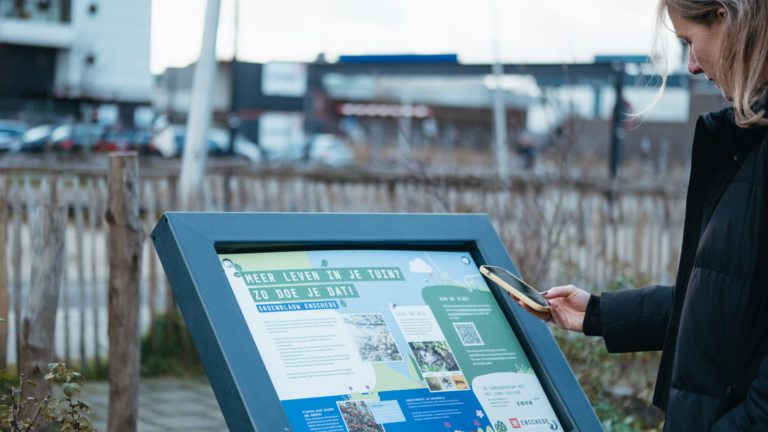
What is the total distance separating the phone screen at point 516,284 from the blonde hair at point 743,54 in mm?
654

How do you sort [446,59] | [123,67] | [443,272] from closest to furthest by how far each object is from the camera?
1. [443,272]
2. [123,67]
3. [446,59]

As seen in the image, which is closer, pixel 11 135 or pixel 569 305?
pixel 569 305

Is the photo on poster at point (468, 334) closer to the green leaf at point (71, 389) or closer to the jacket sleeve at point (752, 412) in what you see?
the jacket sleeve at point (752, 412)

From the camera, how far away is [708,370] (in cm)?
152

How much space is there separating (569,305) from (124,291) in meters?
1.99

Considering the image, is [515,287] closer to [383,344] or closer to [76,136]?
[383,344]

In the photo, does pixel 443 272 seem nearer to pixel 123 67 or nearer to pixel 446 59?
pixel 123 67

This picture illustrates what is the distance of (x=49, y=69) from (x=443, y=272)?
84.4 feet

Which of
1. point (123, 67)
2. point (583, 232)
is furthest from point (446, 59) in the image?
point (583, 232)

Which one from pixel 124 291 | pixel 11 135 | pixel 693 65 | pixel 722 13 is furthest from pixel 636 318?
pixel 11 135

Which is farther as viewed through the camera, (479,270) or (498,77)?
(498,77)

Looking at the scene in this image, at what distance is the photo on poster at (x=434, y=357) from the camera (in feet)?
5.94

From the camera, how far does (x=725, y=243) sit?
4.92ft

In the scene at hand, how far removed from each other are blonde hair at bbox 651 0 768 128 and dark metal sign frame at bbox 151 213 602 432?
0.78 meters
